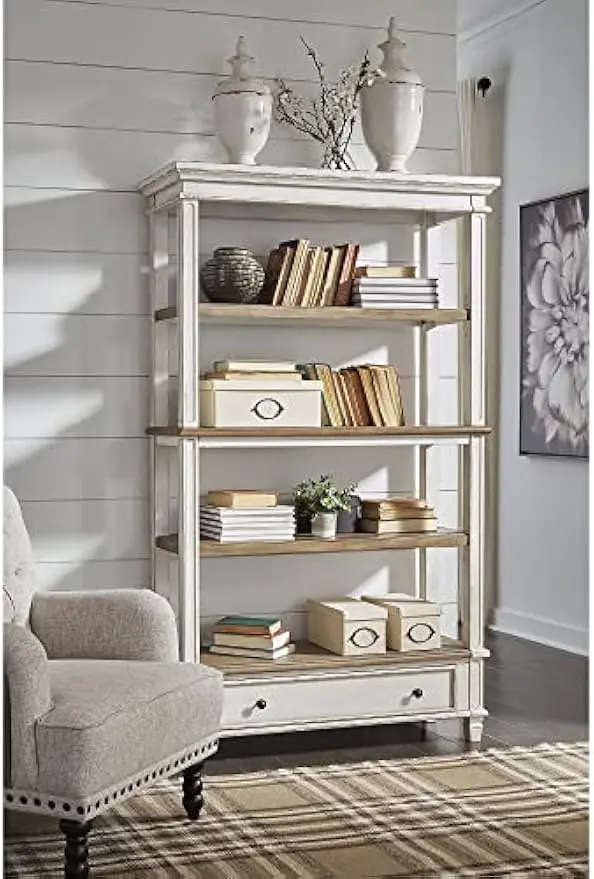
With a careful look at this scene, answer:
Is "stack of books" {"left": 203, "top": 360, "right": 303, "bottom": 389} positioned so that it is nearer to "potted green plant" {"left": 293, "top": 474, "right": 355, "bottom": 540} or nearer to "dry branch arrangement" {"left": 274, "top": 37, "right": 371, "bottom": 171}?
"potted green plant" {"left": 293, "top": 474, "right": 355, "bottom": 540}

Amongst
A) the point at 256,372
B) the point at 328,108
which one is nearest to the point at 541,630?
the point at 256,372

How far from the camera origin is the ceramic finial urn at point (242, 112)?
432 centimetres

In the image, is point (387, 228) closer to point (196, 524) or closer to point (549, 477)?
point (196, 524)

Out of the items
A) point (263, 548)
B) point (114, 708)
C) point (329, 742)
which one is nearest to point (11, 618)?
point (114, 708)

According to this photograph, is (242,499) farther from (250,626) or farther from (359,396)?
(359,396)

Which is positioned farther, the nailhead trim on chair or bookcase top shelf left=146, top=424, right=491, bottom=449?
bookcase top shelf left=146, top=424, right=491, bottom=449

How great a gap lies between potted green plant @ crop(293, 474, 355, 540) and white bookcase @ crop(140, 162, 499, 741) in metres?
0.07

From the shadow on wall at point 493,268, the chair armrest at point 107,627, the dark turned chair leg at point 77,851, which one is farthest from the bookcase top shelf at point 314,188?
the shadow on wall at point 493,268

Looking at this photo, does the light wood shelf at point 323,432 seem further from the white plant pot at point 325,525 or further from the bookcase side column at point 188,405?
the white plant pot at point 325,525

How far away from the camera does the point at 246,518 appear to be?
4246mm

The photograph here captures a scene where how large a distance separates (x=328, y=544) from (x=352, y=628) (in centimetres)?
27

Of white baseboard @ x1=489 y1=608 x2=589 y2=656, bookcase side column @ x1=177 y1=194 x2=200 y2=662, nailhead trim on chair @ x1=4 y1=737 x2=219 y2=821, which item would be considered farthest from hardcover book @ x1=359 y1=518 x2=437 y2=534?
white baseboard @ x1=489 y1=608 x2=589 y2=656

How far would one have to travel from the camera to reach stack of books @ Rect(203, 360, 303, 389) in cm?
426

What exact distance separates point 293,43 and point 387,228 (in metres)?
0.68
